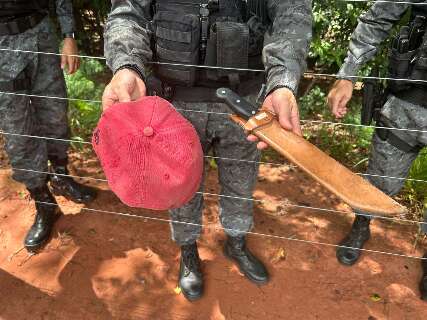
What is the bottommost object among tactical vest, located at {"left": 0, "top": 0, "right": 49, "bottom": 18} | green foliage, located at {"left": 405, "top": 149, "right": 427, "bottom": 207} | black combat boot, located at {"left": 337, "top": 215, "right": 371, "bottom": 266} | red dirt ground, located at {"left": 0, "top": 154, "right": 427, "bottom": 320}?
red dirt ground, located at {"left": 0, "top": 154, "right": 427, "bottom": 320}

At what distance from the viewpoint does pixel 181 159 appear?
1429 mm

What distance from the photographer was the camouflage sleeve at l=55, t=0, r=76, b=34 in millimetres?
2594

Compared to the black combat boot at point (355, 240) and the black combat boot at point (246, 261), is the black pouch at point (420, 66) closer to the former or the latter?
the black combat boot at point (355, 240)

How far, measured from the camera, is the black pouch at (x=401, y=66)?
6.68ft

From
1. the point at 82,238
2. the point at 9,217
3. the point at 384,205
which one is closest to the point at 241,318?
the point at 82,238

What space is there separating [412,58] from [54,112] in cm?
214

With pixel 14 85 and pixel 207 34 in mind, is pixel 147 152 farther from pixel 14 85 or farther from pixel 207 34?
pixel 14 85

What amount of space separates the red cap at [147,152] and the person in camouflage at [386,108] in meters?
1.03

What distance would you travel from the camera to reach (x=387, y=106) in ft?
7.26

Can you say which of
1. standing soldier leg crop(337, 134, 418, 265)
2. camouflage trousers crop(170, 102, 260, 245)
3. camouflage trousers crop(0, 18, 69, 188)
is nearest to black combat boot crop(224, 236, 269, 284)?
camouflage trousers crop(170, 102, 260, 245)

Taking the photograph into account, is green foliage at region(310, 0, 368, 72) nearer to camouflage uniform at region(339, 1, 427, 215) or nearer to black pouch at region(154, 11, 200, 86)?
camouflage uniform at region(339, 1, 427, 215)

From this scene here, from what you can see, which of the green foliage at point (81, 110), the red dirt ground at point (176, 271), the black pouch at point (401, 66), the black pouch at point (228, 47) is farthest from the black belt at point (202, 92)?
the green foliage at point (81, 110)

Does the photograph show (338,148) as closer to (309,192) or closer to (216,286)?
(309,192)

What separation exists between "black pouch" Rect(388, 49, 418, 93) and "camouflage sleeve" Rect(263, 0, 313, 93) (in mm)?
657
